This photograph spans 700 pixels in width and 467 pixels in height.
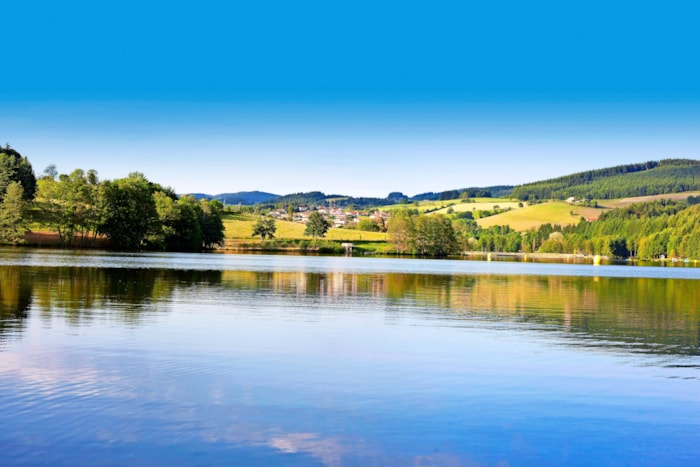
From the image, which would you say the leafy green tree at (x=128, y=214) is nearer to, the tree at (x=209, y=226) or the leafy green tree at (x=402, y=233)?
the tree at (x=209, y=226)

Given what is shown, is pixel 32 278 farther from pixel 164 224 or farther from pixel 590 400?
pixel 164 224

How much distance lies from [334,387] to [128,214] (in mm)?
113755

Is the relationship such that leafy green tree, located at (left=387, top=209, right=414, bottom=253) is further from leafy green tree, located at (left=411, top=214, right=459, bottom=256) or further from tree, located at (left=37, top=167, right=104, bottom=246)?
tree, located at (left=37, top=167, right=104, bottom=246)

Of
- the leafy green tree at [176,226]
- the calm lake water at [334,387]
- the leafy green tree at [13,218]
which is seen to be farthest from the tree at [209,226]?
the calm lake water at [334,387]

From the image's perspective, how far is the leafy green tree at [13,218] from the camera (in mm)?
112125

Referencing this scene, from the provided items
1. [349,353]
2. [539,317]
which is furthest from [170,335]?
[539,317]

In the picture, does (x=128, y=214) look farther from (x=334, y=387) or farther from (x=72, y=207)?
(x=334, y=387)

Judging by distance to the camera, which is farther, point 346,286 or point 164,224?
point 164,224

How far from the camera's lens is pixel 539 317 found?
31.4 meters

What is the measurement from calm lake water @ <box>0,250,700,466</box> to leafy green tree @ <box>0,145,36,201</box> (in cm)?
12139

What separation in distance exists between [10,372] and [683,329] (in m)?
24.7

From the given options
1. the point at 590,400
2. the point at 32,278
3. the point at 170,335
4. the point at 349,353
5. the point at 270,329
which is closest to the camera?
the point at 590,400

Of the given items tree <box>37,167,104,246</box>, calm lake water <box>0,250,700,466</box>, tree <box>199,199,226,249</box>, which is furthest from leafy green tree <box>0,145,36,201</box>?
calm lake water <box>0,250,700,466</box>

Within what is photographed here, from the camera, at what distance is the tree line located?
11550 cm
